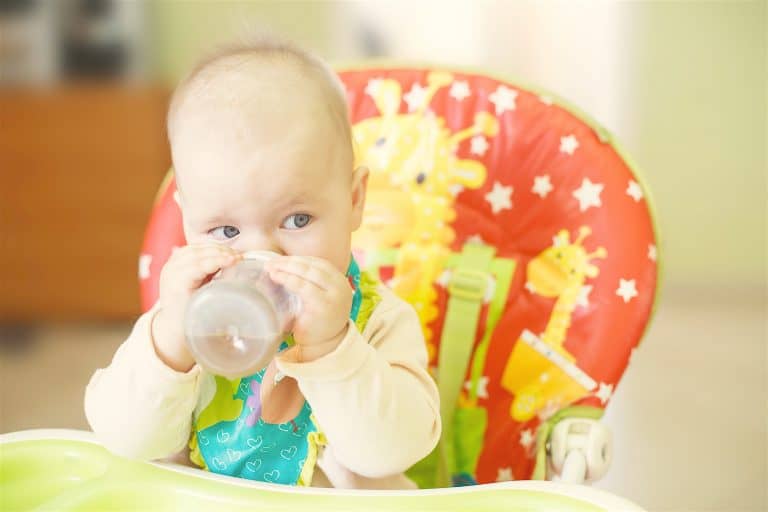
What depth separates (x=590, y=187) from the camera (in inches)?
32.4

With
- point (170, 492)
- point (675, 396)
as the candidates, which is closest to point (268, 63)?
point (170, 492)

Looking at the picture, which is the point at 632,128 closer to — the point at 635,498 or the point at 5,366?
the point at 635,498

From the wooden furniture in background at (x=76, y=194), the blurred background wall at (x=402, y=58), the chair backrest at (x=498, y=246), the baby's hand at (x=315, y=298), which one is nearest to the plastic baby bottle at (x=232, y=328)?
the baby's hand at (x=315, y=298)

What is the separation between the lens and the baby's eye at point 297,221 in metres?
0.59

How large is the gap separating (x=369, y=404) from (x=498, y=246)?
1.15 feet

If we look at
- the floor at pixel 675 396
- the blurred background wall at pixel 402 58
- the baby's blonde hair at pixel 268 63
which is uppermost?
the baby's blonde hair at pixel 268 63

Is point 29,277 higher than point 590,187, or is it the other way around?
point 590,187

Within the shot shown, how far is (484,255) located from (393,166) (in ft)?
0.43

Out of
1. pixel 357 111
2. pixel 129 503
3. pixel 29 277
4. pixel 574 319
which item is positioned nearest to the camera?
pixel 129 503

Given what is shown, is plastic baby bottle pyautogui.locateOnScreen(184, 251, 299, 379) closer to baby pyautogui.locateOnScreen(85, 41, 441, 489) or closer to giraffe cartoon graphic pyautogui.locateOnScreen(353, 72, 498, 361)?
baby pyautogui.locateOnScreen(85, 41, 441, 489)

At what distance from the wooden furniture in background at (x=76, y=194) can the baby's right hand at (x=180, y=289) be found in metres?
1.77

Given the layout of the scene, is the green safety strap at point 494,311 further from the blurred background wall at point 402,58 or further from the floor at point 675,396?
the blurred background wall at point 402,58

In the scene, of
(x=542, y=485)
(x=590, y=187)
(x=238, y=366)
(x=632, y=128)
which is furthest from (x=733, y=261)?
(x=238, y=366)

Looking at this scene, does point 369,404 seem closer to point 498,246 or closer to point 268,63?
point 268,63
